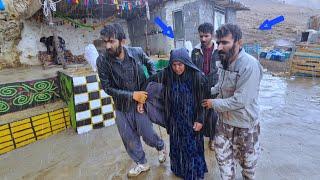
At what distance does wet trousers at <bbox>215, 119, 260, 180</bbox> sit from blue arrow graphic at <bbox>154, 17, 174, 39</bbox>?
8118mm

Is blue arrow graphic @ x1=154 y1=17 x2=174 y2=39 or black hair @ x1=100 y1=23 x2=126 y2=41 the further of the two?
blue arrow graphic @ x1=154 y1=17 x2=174 y2=39

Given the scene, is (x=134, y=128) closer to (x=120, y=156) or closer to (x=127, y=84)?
(x=127, y=84)

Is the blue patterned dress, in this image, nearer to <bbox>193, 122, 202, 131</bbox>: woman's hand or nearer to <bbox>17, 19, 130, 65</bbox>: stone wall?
<bbox>193, 122, 202, 131</bbox>: woman's hand

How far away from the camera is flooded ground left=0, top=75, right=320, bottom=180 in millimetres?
3471

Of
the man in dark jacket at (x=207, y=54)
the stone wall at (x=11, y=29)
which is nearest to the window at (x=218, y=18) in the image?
the stone wall at (x=11, y=29)

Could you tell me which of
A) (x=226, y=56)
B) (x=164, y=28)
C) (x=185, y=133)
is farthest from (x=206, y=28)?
(x=164, y=28)

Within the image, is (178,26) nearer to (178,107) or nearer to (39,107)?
(39,107)

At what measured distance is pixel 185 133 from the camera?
2955 millimetres

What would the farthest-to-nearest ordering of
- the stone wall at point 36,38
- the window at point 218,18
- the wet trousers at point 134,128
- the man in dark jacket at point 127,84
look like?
the window at point 218,18 < the stone wall at point 36,38 < the wet trousers at point 134,128 < the man in dark jacket at point 127,84

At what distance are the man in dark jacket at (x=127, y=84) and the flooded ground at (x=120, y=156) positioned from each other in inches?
19.1

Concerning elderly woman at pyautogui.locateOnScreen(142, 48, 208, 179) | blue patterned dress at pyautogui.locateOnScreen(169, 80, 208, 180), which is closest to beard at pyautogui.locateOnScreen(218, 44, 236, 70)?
elderly woman at pyautogui.locateOnScreen(142, 48, 208, 179)

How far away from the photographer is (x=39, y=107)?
5.17 metres

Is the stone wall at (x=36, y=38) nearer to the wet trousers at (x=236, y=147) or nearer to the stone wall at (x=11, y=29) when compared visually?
the stone wall at (x=11, y=29)

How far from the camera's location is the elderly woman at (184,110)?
282 cm
